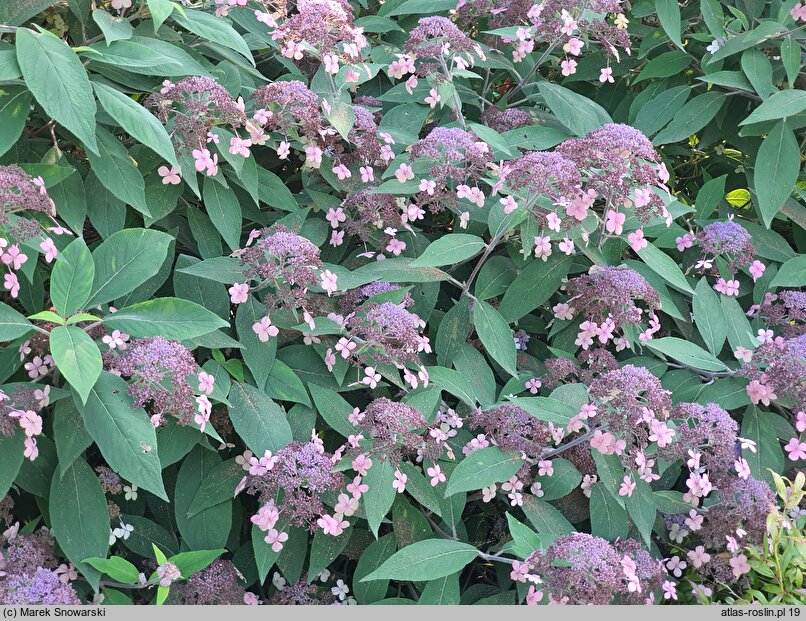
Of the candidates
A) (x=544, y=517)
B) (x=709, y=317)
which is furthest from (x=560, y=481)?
(x=709, y=317)

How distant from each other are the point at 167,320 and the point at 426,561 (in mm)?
769

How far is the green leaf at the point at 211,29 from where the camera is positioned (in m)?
2.01

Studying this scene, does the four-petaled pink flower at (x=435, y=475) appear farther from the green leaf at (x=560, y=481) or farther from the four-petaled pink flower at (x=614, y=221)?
Result: the four-petaled pink flower at (x=614, y=221)

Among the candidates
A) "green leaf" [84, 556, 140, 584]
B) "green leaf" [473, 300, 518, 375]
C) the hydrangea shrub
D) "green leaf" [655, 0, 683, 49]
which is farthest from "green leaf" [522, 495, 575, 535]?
"green leaf" [655, 0, 683, 49]

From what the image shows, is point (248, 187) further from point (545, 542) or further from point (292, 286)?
point (545, 542)

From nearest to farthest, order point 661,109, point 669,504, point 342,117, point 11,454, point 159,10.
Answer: point 11,454 → point 159,10 → point 669,504 → point 342,117 → point 661,109

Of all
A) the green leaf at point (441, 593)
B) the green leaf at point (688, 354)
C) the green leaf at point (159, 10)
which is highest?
the green leaf at point (159, 10)

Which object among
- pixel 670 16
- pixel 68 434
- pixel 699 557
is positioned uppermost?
pixel 670 16

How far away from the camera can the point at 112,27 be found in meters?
1.94

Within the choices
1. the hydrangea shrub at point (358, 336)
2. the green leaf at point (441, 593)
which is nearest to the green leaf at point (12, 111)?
the hydrangea shrub at point (358, 336)

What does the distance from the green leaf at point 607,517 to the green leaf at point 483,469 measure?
230mm

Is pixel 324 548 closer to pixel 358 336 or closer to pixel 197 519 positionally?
pixel 197 519

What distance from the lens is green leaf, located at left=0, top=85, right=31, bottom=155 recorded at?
1807mm

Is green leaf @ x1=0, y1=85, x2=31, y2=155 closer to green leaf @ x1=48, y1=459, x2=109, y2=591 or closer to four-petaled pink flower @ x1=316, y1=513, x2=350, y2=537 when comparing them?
green leaf @ x1=48, y1=459, x2=109, y2=591
